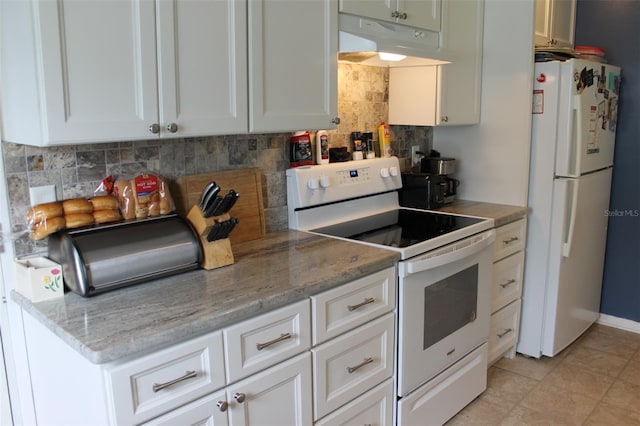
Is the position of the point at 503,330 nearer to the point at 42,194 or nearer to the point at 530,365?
the point at 530,365

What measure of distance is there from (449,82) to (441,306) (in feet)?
3.93

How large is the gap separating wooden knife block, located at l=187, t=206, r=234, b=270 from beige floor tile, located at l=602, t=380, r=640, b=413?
210cm

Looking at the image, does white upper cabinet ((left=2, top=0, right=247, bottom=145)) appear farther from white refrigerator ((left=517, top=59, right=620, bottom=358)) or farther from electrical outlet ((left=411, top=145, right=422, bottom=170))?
white refrigerator ((left=517, top=59, right=620, bottom=358))

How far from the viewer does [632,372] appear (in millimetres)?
2986

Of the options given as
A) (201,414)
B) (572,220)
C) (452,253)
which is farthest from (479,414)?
(201,414)

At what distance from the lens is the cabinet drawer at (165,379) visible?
1.28 metres

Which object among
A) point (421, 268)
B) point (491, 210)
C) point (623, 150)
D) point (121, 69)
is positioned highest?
point (121, 69)

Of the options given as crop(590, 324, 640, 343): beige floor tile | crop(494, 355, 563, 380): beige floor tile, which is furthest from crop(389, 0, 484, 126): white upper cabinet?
crop(590, 324, 640, 343): beige floor tile

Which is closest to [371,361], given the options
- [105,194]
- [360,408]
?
[360,408]

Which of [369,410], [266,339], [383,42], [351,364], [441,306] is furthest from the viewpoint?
[441,306]

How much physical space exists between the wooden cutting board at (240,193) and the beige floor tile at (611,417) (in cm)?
179

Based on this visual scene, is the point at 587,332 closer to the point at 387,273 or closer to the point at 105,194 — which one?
the point at 387,273

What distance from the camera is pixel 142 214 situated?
184 cm

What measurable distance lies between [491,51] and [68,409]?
2579 millimetres
